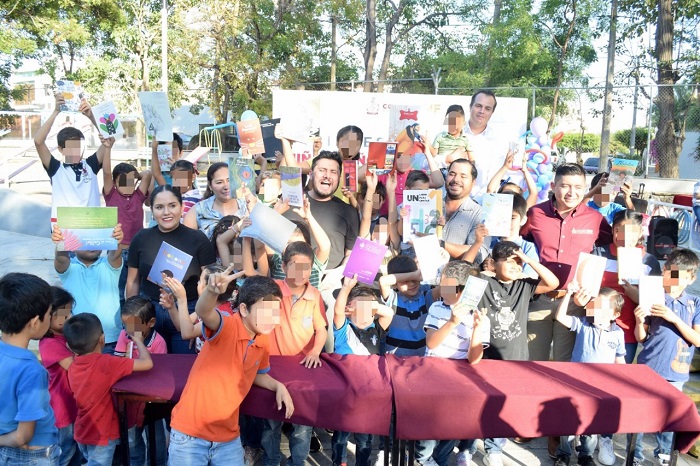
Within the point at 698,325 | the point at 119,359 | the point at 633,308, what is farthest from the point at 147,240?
the point at 698,325

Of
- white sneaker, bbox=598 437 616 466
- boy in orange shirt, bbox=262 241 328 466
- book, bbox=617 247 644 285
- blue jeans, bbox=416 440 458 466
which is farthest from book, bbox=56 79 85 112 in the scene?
white sneaker, bbox=598 437 616 466

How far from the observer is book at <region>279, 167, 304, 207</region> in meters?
4.02

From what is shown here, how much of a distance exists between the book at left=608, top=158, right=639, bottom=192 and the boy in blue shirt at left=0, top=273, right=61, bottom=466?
4.54 metres

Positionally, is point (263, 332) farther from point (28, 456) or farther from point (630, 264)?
point (630, 264)

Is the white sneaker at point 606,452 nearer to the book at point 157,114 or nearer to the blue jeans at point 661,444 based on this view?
the blue jeans at point 661,444

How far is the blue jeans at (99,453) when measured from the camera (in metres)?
3.17

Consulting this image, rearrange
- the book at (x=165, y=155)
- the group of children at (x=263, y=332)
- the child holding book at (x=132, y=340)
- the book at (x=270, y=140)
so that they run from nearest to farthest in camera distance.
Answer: the group of children at (x=263, y=332), the child holding book at (x=132, y=340), the book at (x=270, y=140), the book at (x=165, y=155)

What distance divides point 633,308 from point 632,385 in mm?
975

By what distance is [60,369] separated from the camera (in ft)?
10.6

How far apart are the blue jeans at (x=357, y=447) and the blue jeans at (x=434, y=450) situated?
12.8 inches

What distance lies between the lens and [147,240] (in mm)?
3887

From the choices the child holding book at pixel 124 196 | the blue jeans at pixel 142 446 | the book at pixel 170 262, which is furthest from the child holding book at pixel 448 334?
the child holding book at pixel 124 196

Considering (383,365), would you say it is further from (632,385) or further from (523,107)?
(523,107)

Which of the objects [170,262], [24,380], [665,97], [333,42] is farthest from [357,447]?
[333,42]
